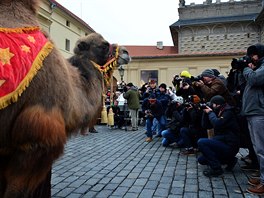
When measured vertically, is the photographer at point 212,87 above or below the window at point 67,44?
below

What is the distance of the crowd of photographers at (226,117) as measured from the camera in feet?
15.3

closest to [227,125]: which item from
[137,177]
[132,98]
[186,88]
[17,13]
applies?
[137,177]

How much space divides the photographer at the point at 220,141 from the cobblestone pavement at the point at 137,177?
284mm

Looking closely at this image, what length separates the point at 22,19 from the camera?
2.68 m

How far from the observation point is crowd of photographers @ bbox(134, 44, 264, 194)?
15.3ft

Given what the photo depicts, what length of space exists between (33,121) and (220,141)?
4225mm

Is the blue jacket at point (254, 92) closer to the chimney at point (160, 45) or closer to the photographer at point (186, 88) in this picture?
the photographer at point (186, 88)

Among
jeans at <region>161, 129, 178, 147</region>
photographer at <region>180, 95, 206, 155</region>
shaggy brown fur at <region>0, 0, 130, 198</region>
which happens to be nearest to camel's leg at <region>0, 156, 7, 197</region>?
shaggy brown fur at <region>0, 0, 130, 198</region>

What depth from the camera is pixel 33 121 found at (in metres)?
2.37

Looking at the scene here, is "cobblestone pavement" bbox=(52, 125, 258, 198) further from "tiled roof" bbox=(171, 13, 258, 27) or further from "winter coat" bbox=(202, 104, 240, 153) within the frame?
"tiled roof" bbox=(171, 13, 258, 27)

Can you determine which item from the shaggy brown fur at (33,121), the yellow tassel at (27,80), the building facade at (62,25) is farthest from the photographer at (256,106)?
the building facade at (62,25)

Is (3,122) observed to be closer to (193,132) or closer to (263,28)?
(193,132)

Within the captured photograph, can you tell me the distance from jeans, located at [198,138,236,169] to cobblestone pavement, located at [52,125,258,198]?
1.00 ft

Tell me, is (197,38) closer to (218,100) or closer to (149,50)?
(149,50)
